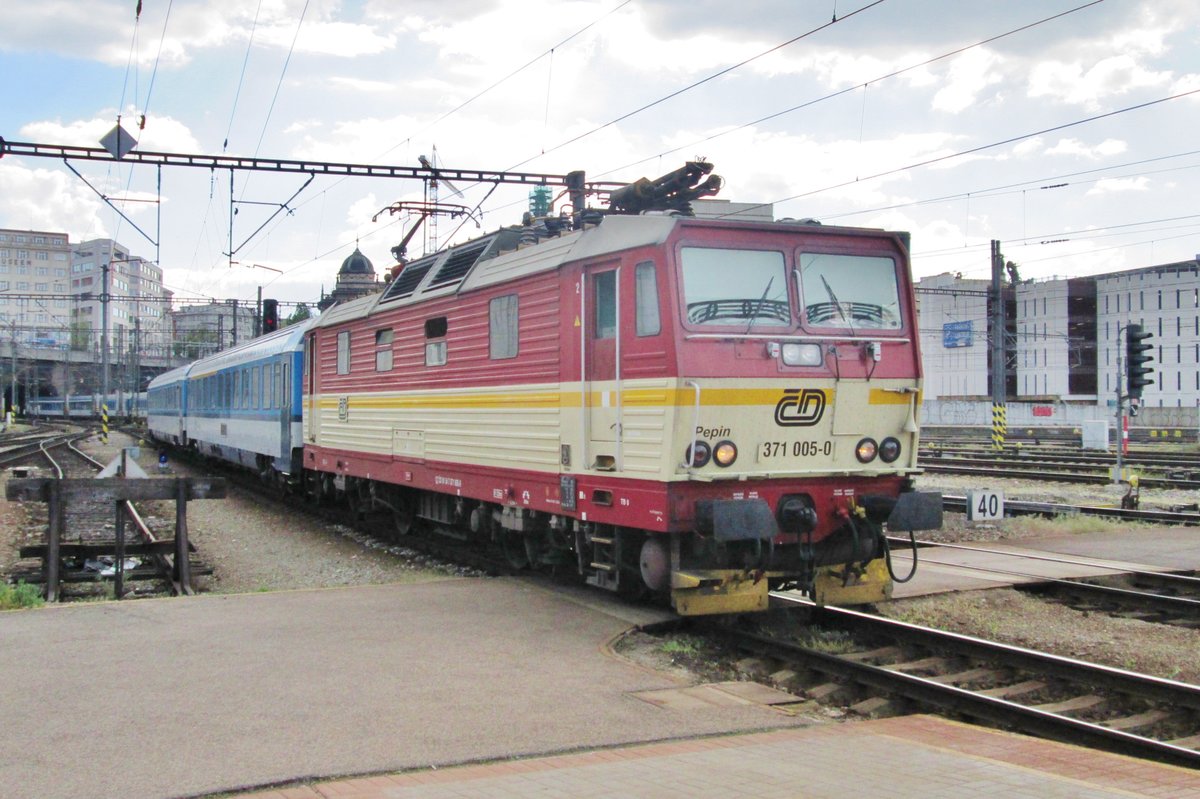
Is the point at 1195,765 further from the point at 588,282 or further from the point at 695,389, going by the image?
the point at 588,282

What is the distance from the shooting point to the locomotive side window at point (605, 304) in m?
9.12

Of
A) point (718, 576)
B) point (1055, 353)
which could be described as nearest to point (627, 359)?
point (718, 576)

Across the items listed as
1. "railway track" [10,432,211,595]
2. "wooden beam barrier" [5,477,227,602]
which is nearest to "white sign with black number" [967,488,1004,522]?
"wooden beam barrier" [5,477,227,602]

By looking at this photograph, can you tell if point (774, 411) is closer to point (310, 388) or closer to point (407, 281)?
point (407, 281)

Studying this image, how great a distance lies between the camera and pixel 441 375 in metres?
12.3

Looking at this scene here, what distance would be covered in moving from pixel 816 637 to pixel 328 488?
38.1ft

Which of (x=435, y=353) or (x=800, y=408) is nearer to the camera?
(x=800, y=408)

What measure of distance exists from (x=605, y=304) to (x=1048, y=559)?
688cm

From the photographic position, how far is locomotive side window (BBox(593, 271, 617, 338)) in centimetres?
912

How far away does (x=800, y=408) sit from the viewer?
880cm

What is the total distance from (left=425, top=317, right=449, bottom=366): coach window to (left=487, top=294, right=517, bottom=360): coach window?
3.84 ft

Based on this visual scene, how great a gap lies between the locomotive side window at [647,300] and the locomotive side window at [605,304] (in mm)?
321

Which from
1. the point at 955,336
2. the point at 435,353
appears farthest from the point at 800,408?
the point at 955,336

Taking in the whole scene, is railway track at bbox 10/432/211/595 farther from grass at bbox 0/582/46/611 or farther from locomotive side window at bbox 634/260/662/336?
locomotive side window at bbox 634/260/662/336
